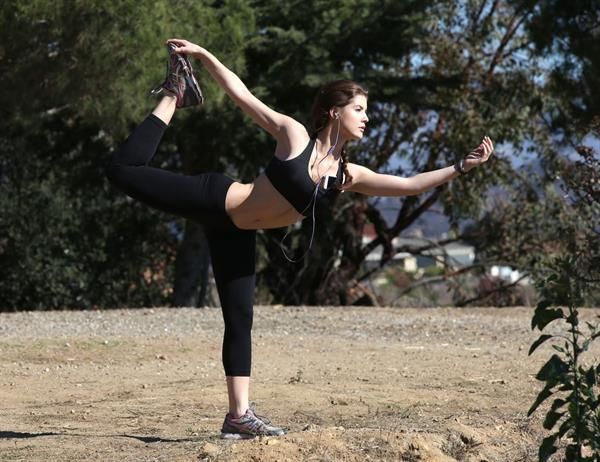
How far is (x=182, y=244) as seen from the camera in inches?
733

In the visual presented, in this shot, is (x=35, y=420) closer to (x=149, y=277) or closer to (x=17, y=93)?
(x=17, y=93)

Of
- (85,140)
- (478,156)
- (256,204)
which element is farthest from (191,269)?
(256,204)

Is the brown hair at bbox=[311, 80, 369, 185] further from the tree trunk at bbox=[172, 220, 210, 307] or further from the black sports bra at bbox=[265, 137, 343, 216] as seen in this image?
the tree trunk at bbox=[172, 220, 210, 307]

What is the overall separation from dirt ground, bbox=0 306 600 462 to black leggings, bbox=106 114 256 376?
1.77 ft

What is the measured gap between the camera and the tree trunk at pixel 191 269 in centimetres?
1827

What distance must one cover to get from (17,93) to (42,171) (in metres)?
5.46

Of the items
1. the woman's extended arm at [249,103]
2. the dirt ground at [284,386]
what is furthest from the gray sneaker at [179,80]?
the dirt ground at [284,386]

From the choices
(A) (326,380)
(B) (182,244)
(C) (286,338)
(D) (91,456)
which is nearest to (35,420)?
(D) (91,456)

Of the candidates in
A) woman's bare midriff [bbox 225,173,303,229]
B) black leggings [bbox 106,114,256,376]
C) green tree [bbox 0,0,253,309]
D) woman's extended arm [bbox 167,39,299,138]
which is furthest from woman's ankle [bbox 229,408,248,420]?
green tree [bbox 0,0,253,309]

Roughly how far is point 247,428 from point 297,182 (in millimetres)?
1200

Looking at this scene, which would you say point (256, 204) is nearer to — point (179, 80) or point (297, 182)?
point (297, 182)

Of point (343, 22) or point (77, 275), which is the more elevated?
point (343, 22)

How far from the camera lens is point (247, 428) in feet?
17.4

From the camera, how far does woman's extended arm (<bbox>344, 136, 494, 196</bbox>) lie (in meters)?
5.43
